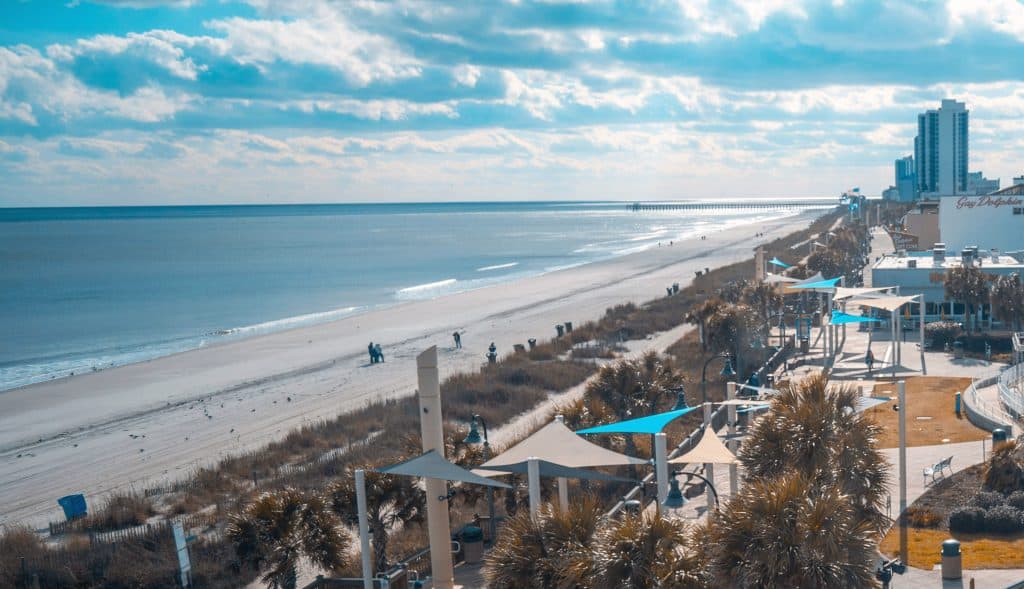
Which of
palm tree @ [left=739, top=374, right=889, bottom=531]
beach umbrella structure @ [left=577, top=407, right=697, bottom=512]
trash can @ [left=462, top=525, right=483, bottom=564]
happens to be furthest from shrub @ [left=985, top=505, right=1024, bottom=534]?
trash can @ [left=462, top=525, right=483, bottom=564]

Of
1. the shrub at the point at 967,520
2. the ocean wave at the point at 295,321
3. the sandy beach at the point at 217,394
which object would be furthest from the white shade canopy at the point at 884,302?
the ocean wave at the point at 295,321

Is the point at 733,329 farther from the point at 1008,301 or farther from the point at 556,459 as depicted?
the point at 556,459

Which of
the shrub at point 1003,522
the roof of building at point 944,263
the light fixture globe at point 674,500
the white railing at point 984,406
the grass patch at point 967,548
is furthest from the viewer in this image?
the roof of building at point 944,263

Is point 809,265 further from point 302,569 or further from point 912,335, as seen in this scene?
point 302,569

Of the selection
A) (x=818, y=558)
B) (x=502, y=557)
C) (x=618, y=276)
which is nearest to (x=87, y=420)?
(x=502, y=557)

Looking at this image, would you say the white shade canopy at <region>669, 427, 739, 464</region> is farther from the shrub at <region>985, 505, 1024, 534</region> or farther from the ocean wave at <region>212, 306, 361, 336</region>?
the ocean wave at <region>212, 306, 361, 336</region>

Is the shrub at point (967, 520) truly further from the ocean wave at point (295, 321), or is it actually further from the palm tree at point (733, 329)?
the ocean wave at point (295, 321)

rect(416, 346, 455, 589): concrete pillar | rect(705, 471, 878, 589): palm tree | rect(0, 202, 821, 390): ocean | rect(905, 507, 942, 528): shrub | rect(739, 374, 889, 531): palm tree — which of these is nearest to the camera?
rect(705, 471, 878, 589): palm tree
